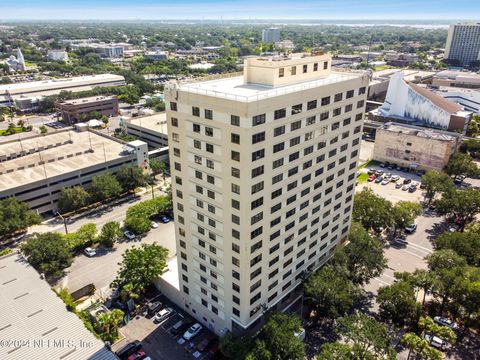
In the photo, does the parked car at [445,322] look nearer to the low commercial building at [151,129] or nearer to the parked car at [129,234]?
the parked car at [129,234]

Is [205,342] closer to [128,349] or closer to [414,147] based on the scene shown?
[128,349]

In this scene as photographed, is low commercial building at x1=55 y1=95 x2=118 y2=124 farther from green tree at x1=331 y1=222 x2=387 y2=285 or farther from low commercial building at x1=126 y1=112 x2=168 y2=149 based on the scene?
green tree at x1=331 y1=222 x2=387 y2=285

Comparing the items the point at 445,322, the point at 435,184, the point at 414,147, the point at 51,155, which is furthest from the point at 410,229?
the point at 51,155

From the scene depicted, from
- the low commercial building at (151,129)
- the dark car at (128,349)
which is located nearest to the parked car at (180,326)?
the dark car at (128,349)

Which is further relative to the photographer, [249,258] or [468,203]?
[468,203]

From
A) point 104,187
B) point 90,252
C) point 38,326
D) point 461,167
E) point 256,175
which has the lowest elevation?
point 90,252

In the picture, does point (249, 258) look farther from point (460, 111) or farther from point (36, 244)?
point (460, 111)

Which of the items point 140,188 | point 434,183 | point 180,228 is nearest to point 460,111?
point 434,183
